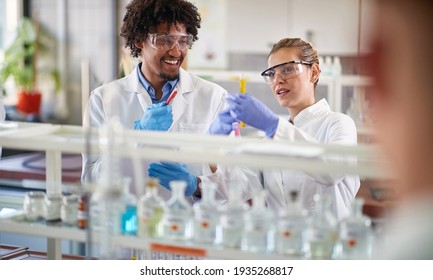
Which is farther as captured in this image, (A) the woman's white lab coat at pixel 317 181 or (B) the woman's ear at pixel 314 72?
(B) the woman's ear at pixel 314 72

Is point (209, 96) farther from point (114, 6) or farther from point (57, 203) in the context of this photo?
point (114, 6)

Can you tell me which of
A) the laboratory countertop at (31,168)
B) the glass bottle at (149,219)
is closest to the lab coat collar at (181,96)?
the glass bottle at (149,219)

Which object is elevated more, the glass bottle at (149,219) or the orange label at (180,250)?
the glass bottle at (149,219)

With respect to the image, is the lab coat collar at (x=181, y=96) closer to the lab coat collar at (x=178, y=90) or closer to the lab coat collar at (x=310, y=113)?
the lab coat collar at (x=178, y=90)

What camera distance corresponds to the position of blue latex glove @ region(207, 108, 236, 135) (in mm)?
2580

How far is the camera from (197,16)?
3051 mm

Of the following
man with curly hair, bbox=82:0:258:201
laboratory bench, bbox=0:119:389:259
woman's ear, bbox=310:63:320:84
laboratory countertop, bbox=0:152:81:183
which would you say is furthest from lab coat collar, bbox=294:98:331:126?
laboratory countertop, bbox=0:152:81:183

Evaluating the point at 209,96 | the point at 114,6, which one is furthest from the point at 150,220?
the point at 114,6

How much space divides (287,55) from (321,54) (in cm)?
302

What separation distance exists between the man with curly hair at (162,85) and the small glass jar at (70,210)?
0.62 metres

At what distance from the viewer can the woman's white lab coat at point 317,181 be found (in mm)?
2623

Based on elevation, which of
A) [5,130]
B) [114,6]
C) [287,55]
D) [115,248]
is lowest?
[115,248]

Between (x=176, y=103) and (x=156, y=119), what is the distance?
22 centimetres

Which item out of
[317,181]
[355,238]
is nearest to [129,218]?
[355,238]
